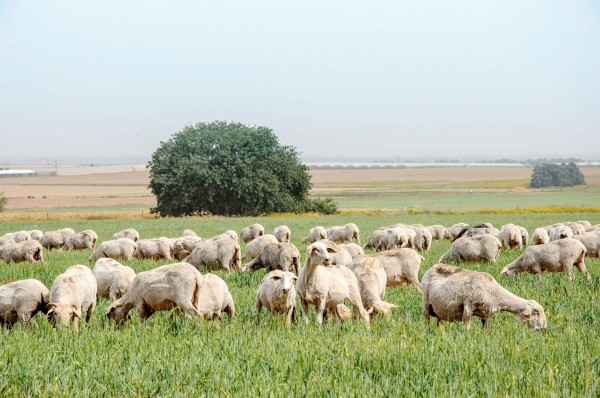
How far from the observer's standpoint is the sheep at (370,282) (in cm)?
1307

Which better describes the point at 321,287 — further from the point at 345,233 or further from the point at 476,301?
the point at 345,233

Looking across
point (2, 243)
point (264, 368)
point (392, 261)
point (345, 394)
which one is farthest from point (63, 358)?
point (2, 243)

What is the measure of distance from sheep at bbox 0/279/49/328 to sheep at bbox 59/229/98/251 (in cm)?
1868

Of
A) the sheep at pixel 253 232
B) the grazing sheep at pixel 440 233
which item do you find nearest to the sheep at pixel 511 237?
the grazing sheep at pixel 440 233

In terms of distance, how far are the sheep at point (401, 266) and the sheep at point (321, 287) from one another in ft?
12.9

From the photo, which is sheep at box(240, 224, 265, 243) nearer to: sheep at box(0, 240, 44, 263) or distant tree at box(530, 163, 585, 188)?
sheep at box(0, 240, 44, 263)

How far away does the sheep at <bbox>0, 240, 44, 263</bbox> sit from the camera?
76.9 ft

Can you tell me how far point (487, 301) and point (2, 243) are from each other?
21.6m

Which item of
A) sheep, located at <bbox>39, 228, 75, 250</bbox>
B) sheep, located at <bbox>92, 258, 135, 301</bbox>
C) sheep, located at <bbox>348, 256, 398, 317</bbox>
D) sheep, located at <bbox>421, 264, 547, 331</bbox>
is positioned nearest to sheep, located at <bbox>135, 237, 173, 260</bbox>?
sheep, located at <bbox>92, 258, 135, 301</bbox>

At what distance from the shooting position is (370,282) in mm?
13367

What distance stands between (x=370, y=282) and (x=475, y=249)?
930 centimetres

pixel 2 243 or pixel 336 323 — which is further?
pixel 2 243

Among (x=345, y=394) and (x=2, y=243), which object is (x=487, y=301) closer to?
(x=345, y=394)

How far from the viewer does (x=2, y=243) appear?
2641 cm
